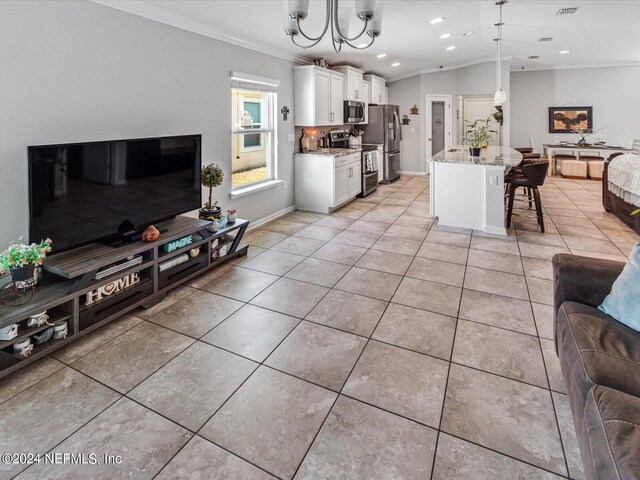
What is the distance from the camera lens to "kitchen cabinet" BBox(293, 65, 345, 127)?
18.0ft

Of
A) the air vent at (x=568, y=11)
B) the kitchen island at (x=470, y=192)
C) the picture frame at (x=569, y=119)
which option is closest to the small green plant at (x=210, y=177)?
the kitchen island at (x=470, y=192)

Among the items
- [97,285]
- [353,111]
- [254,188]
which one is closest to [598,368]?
[97,285]

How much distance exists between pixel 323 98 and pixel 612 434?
5582 millimetres

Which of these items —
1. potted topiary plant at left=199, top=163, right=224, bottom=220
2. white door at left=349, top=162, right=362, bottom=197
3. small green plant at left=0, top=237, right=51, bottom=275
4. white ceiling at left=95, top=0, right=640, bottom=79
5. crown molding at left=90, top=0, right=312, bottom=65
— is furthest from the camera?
white door at left=349, top=162, right=362, bottom=197

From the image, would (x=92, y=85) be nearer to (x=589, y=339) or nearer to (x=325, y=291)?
(x=325, y=291)

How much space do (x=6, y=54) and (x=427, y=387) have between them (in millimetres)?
3296

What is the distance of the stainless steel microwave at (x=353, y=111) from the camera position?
6613 mm

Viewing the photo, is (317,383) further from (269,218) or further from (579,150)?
(579,150)

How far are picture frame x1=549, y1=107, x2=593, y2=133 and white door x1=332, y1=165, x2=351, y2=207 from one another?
6.08 m

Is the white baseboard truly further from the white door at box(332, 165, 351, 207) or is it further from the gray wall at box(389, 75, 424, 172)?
the gray wall at box(389, 75, 424, 172)

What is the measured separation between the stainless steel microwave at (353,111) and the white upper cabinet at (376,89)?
3.03ft

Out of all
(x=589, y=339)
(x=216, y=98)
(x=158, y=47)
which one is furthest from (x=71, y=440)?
(x=216, y=98)

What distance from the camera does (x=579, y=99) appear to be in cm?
859

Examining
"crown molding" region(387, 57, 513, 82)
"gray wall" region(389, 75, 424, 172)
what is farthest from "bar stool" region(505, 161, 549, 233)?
"gray wall" region(389, 75, 424, 172)
